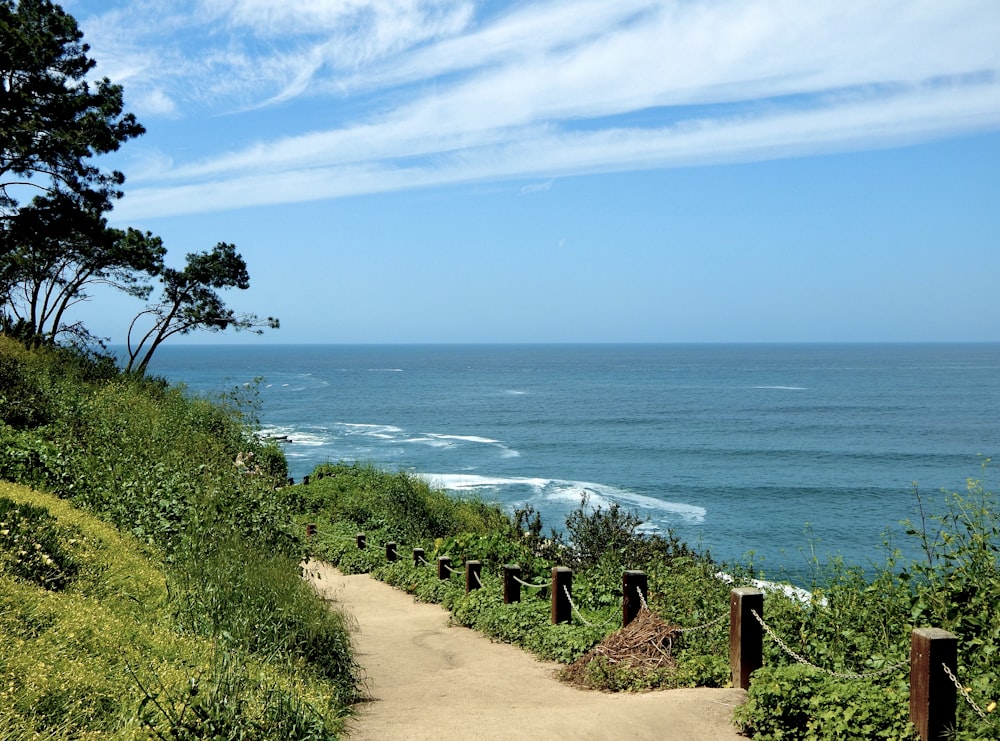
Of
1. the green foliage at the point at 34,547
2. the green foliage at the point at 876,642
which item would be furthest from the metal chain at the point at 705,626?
the green foliage at the point at 34,547

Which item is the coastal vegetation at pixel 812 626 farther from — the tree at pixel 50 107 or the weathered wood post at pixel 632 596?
the tree at pixel 50 107

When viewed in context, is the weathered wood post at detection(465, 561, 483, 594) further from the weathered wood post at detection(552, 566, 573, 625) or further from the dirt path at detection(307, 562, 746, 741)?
the weathered wood post at detection(552, 566, 573, 625)

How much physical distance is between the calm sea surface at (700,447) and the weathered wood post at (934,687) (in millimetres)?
3679

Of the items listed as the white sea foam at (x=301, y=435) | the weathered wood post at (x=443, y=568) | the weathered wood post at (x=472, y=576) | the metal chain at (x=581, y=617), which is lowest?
the white sea foam at (x=301, y=435)

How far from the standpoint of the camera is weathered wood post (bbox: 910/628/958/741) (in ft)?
18.1

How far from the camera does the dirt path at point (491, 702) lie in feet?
20.6

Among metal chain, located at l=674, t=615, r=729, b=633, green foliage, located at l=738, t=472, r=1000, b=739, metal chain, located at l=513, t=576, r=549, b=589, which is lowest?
metal chain, located at l=513, t=576, r=549, b=589

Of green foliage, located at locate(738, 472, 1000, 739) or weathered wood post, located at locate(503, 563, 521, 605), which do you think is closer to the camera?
green foliage, located at locate(738, 472, 1000, 739)

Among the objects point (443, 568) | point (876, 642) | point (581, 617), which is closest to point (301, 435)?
point (443, 568)

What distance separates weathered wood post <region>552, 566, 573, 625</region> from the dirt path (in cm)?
67

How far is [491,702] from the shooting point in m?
7.64

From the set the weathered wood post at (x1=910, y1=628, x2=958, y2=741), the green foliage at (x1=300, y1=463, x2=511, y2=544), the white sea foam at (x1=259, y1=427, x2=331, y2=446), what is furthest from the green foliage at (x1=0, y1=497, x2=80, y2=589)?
the white sea foam at (x1=259, y1=427, x2=331, y2=446)

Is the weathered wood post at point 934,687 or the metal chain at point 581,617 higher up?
the weathered wood post at point 934,687

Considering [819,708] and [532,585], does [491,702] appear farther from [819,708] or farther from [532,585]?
[532,585]
